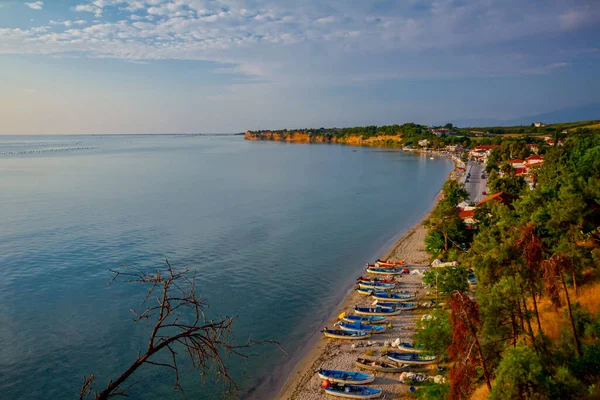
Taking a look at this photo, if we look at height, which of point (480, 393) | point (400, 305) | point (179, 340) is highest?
point (179, 340)

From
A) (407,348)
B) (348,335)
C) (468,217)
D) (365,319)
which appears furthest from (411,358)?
(468,217)

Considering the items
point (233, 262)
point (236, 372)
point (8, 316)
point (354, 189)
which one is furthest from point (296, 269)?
point (354, 189)

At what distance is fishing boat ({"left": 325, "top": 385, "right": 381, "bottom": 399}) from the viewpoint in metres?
15.8

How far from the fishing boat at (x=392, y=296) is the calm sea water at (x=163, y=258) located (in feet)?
9.92

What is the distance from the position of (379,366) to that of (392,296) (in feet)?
24.4

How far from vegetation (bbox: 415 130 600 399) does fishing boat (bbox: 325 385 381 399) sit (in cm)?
289

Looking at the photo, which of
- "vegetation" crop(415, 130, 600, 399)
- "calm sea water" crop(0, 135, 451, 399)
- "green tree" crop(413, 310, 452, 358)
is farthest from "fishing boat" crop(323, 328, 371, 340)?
"green tree" crop(413, 310, 452, 358)

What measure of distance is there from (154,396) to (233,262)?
1541 centimetres

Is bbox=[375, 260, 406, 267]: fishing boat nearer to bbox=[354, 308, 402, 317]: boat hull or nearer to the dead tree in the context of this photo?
bbox=[354, 308, 402, 317]: boat hull

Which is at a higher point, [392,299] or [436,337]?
[436,337]

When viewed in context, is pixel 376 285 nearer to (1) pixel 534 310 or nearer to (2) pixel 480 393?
(1) pixel 534 310

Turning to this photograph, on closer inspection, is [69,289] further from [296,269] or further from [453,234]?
[453,234]

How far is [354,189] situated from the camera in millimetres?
69688

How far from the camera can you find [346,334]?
21.0 meters
